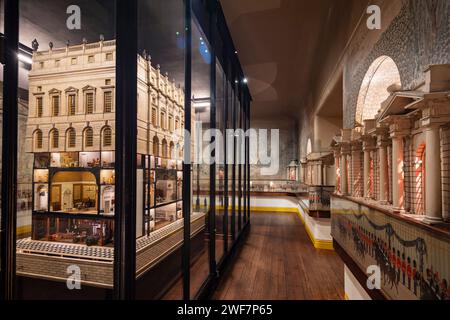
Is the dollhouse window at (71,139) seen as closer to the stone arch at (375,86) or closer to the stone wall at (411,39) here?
the stone wall at (411,39)

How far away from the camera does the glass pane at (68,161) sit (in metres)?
1.79

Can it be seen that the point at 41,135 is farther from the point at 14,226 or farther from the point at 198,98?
the point at 198,98

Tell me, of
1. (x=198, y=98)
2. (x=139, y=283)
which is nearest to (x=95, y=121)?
(x=139, y=283)

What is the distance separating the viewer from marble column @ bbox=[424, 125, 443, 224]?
1.30m

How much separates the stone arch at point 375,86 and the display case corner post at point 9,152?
10.4 feet

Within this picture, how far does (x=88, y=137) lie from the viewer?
185 centimetres

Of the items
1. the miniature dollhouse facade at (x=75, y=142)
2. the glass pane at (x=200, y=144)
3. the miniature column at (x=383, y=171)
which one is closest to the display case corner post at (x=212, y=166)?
the glass pane at (x=200, y=144)

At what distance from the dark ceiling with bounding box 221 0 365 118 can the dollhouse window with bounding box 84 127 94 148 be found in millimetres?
3142

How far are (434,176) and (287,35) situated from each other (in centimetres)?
417

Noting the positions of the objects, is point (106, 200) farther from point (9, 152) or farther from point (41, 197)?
point (9, 152)

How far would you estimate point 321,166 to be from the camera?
6.24 metres

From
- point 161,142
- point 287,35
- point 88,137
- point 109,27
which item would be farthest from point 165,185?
point 287,35

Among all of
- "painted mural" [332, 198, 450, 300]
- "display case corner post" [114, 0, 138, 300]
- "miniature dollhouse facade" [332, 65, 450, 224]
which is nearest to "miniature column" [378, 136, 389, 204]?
"miniature dollhouse facade" [332, 65, 450, 224]
